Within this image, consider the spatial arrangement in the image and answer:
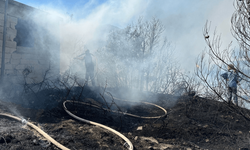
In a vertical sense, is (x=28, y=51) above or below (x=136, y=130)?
above

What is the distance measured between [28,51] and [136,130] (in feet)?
25.1

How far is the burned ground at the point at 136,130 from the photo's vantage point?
3787mm

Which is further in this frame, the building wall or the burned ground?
the building wall

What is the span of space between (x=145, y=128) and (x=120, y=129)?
2.71ft

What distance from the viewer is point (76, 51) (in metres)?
21.9

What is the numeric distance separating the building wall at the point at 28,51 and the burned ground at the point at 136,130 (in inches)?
122

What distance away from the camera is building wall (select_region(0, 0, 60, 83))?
8101 millimetres

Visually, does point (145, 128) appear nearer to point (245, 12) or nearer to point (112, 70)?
point (245, 12)

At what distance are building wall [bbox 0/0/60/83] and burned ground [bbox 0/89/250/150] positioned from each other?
309 cm

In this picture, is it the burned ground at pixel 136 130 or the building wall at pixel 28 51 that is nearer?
the burned ground at pixel 136 130

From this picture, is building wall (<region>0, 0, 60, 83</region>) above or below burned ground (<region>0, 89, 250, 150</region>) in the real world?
above

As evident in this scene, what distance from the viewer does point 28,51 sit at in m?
9.13

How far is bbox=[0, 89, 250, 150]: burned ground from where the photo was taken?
379 cm

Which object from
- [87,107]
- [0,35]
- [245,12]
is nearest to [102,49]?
[0,35]
